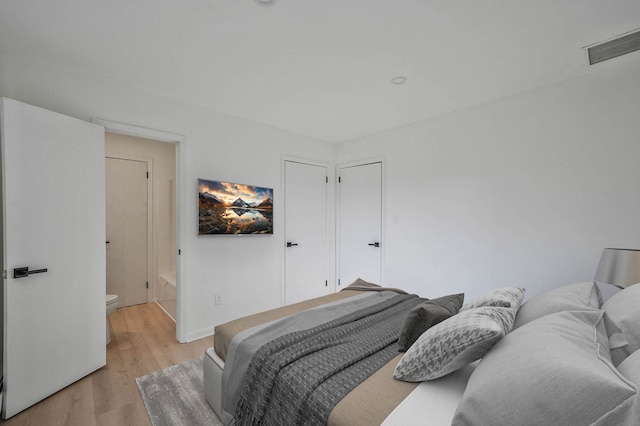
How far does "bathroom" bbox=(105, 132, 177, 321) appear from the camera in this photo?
12.7ft

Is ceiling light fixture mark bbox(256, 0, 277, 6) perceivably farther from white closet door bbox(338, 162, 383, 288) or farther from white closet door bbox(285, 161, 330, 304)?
white closet door bbox(338, 162, 383, 288)

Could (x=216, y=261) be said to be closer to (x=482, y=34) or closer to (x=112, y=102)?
(x=112, y=102)

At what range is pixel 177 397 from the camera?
6.56 ft

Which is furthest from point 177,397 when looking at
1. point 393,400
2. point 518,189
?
point 518,189

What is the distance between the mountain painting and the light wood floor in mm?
1180

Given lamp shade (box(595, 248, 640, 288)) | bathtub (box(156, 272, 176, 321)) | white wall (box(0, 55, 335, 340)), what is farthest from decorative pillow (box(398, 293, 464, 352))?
bathtub (box(156, 272, 176, 321))

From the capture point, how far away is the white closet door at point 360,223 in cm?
388

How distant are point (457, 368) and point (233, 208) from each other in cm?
270

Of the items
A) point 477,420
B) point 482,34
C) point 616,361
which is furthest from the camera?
point 482,34

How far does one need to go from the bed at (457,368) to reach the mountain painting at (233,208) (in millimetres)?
1484

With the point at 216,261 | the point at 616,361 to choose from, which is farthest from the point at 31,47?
the point at 616,361

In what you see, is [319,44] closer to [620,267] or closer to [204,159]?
[204,159]

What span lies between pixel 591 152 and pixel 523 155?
0.47 metres

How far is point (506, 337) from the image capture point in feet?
3.63
